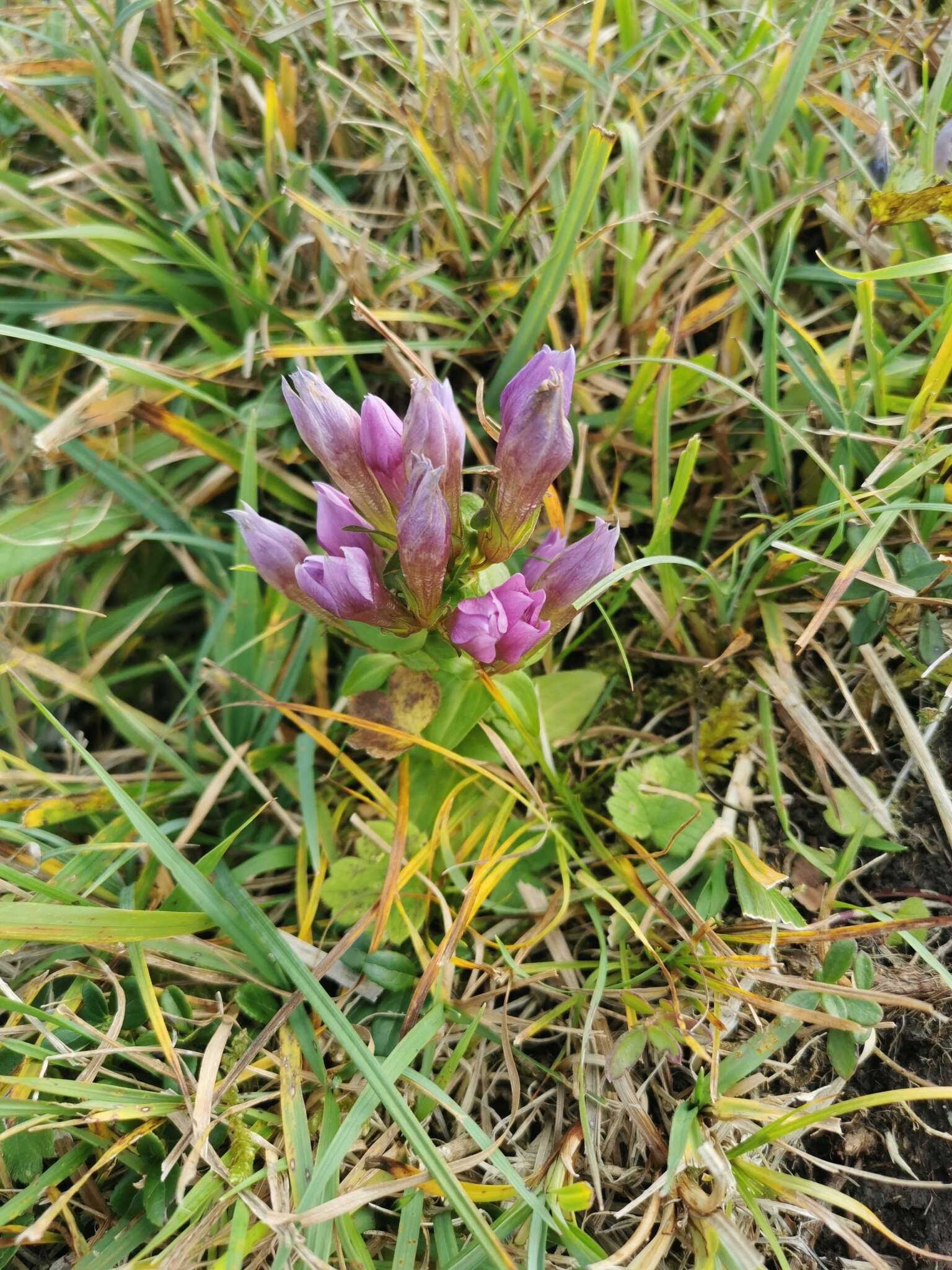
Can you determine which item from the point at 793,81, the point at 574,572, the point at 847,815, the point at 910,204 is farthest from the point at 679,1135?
the point at 793,81

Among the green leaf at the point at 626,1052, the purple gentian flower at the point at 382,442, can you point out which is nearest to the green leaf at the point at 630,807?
the green leaf at the point at 626,1052

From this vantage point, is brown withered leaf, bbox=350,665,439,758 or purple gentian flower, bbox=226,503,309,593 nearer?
purple gentian flower, bbox=226,503,309,593

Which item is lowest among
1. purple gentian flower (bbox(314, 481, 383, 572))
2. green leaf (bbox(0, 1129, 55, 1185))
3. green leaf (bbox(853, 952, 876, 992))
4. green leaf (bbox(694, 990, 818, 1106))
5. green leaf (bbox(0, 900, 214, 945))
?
green leaf (bbox(0, 1129, 55, 1185))

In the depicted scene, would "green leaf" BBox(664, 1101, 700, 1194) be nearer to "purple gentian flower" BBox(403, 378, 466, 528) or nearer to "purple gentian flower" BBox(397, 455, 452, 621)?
"purple gentian flower" BBox(397, 455, 452, 621)

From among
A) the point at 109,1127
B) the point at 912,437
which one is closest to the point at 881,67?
the point at 912,437

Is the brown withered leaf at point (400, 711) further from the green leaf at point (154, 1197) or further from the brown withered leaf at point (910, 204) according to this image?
the brown withered leaf at point (910, 204)

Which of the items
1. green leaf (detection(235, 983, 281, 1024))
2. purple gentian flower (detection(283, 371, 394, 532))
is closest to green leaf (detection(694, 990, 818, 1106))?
green leaf (detection(235, 983, 281, 1024))

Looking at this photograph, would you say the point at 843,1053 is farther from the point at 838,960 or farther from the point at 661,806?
the point at 661,806
